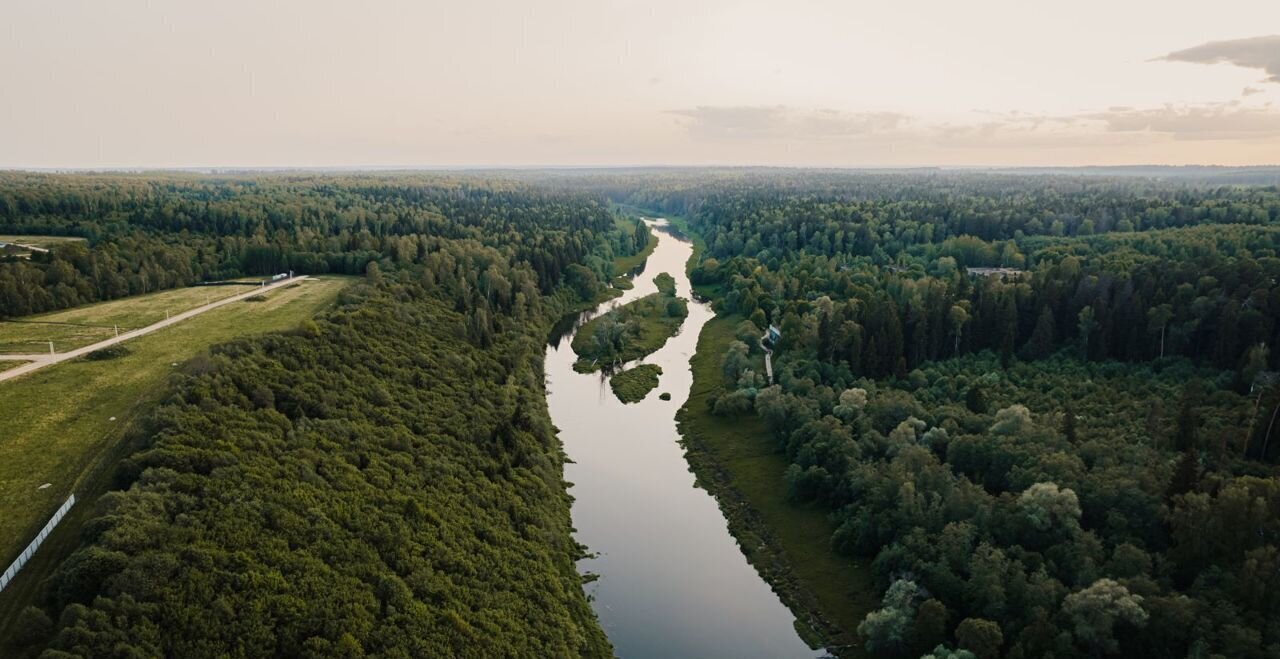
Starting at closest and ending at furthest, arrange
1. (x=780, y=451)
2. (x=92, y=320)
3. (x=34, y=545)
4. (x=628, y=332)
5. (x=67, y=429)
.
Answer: (x=34, y=545), (x=67, y=429), (x=780, y=451), (x=92, y=320), (x=628, y=332)

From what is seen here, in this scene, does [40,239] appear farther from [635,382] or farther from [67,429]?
[635,382]

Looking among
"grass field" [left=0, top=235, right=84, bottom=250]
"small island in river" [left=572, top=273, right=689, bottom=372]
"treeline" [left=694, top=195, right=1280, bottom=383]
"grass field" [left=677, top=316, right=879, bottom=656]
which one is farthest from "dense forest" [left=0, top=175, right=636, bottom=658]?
"treeline" [left=694, top=195, right=1280, bottom=383]

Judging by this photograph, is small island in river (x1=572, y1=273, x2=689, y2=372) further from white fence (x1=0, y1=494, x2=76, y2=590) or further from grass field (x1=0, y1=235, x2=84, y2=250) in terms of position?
grass field (x1=0, y1=235, x2=84, y2=250)

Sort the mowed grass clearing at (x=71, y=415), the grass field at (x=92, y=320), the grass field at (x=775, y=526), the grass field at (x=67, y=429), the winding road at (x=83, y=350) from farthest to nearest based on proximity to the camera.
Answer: the grass field at (x=92, y=320), the winding road at (x=83, y=350), the grass field at (x=775, y=526), the mowed grass clearing at (x=71, y=415), the grass field at (x=67, y=429)

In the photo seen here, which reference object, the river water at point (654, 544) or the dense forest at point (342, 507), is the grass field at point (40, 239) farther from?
the river water at point (654, 544)

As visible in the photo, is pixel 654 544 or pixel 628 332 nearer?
pixel 654 544

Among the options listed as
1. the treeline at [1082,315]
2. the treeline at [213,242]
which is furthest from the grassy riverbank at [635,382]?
the treeline at [213,242]

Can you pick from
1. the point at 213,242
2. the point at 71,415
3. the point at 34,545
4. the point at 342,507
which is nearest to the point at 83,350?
the point at 71,415
